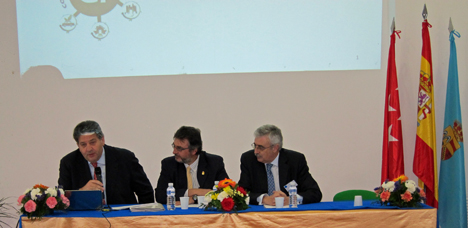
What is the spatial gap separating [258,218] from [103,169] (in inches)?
61.3

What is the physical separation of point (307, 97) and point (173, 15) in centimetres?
171

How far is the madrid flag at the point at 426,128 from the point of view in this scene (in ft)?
13.7

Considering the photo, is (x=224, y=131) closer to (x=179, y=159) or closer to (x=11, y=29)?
(x=179, y=159)

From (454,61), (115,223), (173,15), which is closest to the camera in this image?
(115,223)

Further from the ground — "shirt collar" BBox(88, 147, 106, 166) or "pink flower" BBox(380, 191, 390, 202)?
"shirt collar" BBox(88, 147, 106, 166)

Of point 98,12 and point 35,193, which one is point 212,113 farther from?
point 35,193

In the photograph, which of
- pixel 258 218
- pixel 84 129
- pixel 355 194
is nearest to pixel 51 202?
pixel 84 129

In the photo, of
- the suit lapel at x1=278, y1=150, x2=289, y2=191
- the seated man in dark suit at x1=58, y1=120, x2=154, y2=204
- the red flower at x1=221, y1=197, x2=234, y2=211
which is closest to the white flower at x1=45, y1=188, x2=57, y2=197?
the seated man in dark suit at x1=58, y1=120, x2=154, y2=204

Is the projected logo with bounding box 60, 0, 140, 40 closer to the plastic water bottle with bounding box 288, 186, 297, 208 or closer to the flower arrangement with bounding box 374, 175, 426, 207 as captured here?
the plastic water bottle with bounding box 288, 186, 297, 208

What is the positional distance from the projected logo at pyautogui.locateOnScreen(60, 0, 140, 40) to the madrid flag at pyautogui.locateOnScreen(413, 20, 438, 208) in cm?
298

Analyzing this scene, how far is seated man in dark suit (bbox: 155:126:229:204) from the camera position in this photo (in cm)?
363

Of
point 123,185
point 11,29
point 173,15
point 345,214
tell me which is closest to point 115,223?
point 123,185

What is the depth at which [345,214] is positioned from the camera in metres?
2.88

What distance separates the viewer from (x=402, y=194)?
2975mm
